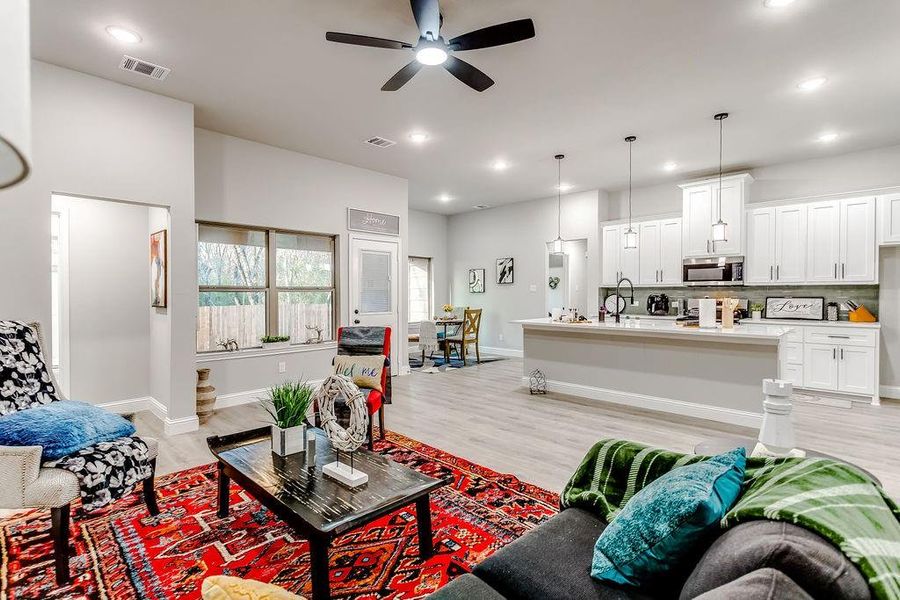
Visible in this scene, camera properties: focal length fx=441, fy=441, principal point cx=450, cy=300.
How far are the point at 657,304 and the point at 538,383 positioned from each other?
290cm

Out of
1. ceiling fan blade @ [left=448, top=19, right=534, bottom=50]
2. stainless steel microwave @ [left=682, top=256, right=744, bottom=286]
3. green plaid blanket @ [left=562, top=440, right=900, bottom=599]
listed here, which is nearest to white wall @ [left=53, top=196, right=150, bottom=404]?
ceiling fan blade @ [left=448, top=19, right=534, bottom=50]

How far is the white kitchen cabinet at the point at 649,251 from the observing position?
7.02 meters

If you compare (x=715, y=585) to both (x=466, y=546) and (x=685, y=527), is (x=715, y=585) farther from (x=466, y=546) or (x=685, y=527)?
(x=466, y=546)

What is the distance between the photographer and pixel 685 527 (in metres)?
1.14

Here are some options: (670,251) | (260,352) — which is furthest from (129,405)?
(670,251)

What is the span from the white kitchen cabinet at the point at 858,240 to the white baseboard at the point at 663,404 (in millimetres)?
2736

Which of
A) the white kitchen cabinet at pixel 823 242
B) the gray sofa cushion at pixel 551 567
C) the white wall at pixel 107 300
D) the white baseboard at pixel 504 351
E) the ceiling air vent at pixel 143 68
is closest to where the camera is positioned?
the gray sofa cushion at pixel 551 567

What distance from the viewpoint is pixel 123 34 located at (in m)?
3.07

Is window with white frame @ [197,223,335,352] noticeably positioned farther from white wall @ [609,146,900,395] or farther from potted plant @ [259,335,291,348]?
white wall @ [609,146,900,395]

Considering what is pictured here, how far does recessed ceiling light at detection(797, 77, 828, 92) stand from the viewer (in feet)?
12.2

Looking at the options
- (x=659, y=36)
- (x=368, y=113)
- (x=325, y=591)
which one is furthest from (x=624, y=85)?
(x=325, y=591)

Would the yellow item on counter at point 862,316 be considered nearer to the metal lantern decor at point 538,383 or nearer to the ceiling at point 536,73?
the ceiling at point 536,73

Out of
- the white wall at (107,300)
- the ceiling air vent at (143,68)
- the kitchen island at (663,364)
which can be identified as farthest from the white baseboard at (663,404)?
the ceiling air vent at (143,68)

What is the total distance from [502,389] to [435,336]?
87.3 inches
